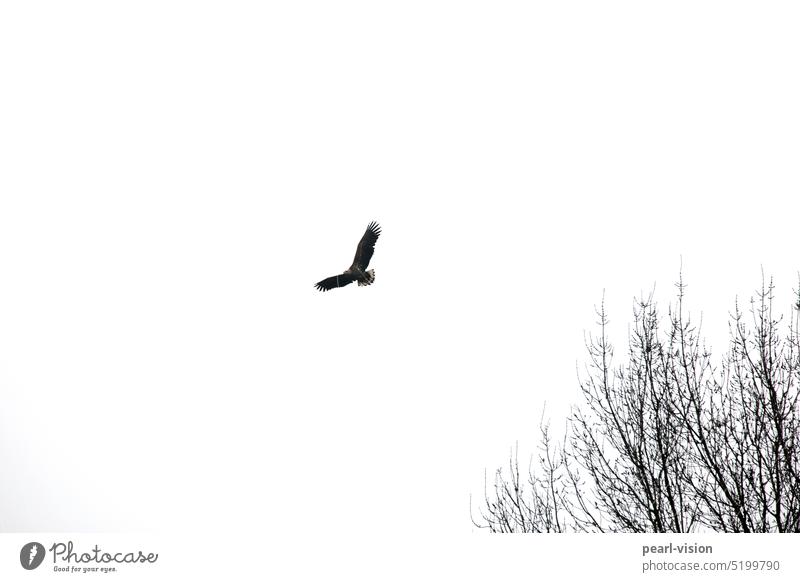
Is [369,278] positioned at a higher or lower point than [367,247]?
lower

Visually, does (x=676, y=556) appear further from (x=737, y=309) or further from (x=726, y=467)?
(x=737, y=309)

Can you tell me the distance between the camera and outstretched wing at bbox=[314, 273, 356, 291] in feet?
42.8

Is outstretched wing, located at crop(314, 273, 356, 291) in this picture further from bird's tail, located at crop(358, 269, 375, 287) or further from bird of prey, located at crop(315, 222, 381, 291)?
bird's tail, located at crop(358, 269, 375, 287)

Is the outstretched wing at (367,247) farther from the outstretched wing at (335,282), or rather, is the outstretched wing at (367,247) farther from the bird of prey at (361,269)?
the outstretched wing at (335,282)

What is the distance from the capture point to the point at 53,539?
324 inches

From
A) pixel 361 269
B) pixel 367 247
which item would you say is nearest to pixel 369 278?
pixel 361 269

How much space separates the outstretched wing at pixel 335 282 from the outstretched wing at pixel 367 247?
0.78 feet

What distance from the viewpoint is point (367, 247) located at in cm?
1319

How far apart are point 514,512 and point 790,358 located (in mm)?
3741

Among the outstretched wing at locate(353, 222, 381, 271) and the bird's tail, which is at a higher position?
the outstretched wing at locate(353, 222, 381, 271)

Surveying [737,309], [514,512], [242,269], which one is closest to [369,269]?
[514,512]

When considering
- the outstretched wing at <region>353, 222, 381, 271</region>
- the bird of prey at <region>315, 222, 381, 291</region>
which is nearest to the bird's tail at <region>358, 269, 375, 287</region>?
the bird of prey at <region>315, 222, 381, 291</region>

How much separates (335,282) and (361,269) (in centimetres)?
37

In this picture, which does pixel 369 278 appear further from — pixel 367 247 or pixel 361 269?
pixel 367 247
